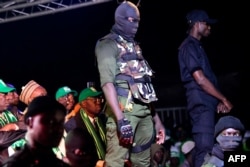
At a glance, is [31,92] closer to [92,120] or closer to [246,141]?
[92,120]

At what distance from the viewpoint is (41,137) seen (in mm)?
2857

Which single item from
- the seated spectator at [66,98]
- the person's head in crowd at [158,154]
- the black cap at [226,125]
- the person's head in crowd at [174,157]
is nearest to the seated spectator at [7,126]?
the seated spectator at [66,98]

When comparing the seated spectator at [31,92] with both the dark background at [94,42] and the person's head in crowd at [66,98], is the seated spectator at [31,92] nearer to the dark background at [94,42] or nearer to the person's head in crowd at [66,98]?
the person's head in crowd at [66,98]

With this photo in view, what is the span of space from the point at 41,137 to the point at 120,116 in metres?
1.90

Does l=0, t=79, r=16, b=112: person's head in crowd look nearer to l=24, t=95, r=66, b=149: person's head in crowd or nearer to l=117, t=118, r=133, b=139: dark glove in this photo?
l=117, t=118, r=133, b=139: dark glove

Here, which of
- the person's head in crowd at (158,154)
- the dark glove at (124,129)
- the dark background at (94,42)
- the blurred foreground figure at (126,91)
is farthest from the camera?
the dark background at (94,42)

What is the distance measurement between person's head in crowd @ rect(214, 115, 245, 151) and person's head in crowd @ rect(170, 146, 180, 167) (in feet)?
11.3

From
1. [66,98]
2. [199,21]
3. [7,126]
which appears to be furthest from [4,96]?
[199,21]

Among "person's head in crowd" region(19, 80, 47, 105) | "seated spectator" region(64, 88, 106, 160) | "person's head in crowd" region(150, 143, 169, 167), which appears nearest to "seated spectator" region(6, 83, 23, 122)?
"person's head in crowd" region(19, 80, 47, 105)

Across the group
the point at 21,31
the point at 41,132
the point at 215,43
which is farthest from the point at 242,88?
the point at 41,132

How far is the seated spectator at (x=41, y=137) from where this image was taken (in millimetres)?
2809

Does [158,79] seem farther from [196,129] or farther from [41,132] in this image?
[41,132]

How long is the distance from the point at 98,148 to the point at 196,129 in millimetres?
1181

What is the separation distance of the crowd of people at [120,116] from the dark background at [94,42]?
609cm
